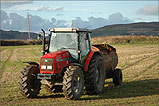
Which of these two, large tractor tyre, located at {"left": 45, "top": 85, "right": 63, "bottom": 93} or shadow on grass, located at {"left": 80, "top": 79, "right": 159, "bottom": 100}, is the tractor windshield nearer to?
large tractor tyre, located at {"left": 45, "top": 85, "right": 63, "bottom": 93}

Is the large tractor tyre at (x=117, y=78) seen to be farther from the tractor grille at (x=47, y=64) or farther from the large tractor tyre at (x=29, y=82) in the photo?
the tractor grille at (x=47, y=64)

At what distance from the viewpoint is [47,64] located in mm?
10586

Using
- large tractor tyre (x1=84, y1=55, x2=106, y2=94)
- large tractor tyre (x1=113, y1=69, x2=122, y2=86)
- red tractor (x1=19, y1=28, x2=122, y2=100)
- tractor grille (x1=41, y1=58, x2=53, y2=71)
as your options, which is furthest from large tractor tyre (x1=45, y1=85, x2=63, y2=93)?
large tractor tyre (x1=113, y1=69, x2=122, y2=86)

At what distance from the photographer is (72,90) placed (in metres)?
10.2

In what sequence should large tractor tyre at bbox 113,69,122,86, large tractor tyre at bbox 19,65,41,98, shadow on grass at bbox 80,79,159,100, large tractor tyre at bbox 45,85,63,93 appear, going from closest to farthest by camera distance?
large tractor tyre at bbox 19,65,41,98 → shadow on grass at bbox 80,79,159,100 → large tractor tyre at bbox 45,85,63,93 → large tractor tyre at bbox 113,69,122,86

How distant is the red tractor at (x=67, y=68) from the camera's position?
10477 mm

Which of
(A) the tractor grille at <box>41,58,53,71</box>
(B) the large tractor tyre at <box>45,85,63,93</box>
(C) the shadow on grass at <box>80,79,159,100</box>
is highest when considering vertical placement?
(A) the tractor grille at <box>41,58,53,71</box>

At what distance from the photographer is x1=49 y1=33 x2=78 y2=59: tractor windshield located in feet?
37.4

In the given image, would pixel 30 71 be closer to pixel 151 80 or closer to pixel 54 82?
pixel 54 82

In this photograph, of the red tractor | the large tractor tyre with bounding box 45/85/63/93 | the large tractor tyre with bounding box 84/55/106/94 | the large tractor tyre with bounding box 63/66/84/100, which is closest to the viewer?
the large tractor tyre with bounding box 63/66/84/100

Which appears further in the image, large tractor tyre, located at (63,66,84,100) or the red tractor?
the red tractor

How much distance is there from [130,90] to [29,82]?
4569 mm

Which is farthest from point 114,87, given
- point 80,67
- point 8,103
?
point 8,103

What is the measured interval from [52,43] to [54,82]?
1.79 metres
